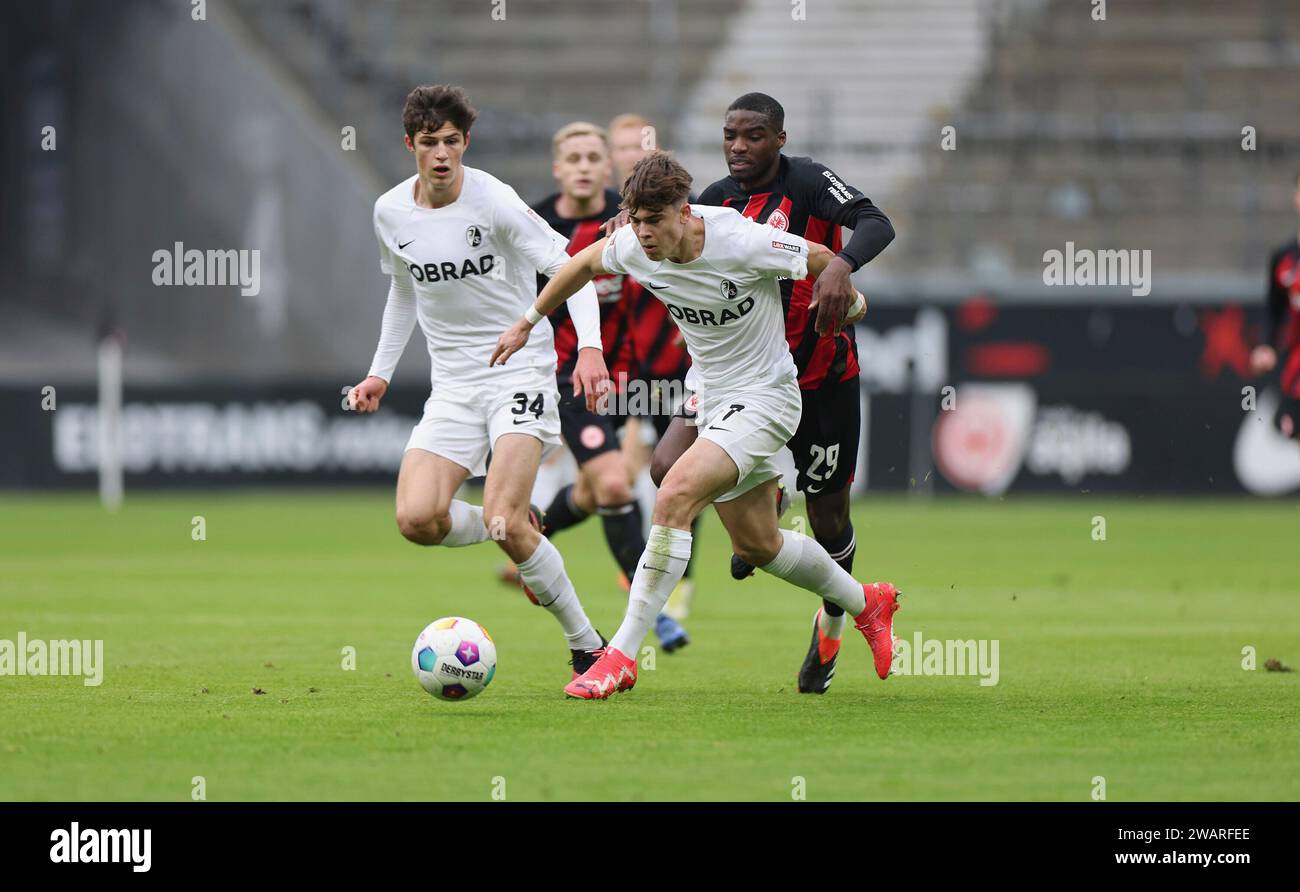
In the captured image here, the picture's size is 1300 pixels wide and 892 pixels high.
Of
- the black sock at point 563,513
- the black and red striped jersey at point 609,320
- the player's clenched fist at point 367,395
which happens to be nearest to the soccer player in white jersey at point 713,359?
the player's clenched fist at point 367,395

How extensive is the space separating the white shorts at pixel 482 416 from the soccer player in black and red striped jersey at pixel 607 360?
1.71 m

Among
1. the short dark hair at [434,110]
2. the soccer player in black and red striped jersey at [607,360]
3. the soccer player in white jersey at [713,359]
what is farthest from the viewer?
the soccer player in black and red striped jersey at [607,360]

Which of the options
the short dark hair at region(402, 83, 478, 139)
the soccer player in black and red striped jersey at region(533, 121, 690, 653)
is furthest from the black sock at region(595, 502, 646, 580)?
the short dark hair at region(402, 83, 478, 139)

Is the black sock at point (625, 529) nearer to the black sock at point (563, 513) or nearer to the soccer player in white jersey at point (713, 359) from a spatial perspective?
the black sock at point (563, 513)

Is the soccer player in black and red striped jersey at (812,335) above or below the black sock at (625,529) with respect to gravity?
above

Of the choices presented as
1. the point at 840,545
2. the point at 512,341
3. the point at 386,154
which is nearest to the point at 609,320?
the point at 840,545

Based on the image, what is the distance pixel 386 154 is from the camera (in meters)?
26.2

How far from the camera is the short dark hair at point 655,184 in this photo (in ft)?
22.2

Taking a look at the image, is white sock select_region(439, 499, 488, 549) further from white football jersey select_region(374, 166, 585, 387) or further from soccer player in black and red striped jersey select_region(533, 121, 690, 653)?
soccer player in black and red striped jersey select_region(533, 121, 690, 653)

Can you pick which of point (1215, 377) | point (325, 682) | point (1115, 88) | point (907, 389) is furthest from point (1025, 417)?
point (325, 682)

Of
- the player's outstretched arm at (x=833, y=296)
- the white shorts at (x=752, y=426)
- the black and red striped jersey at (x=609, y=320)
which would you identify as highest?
the black and red striped jersey at (x=609, y=320)

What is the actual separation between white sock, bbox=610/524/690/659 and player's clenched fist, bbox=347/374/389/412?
1407 millimetres

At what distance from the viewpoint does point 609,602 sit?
11477 millimetres
